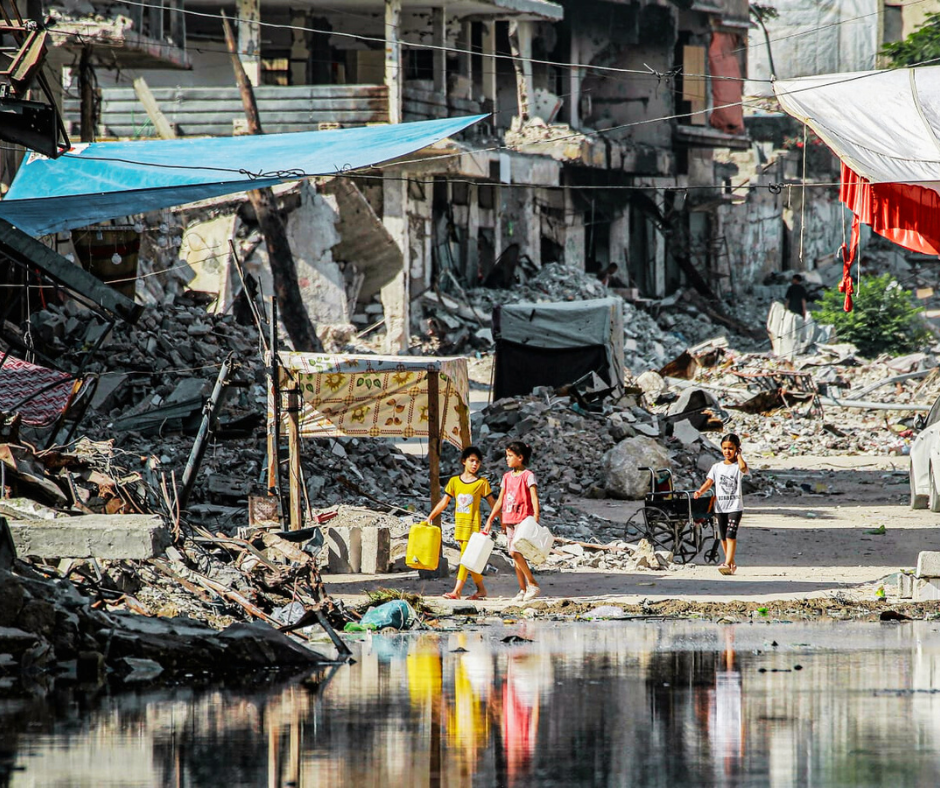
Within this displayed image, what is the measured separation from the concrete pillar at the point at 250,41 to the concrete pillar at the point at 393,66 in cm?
290

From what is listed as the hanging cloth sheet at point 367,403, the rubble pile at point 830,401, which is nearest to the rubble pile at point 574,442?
the hanging cloth sheet at point 367,403

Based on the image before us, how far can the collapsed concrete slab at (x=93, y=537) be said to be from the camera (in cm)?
957

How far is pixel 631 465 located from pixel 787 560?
5490 mm

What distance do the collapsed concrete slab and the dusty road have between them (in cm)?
232

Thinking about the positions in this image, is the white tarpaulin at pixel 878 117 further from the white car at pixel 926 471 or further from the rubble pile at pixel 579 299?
the rubble pile at pixel 579 299

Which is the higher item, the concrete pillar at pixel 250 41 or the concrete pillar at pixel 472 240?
the concrete pillar at pixel 250 41

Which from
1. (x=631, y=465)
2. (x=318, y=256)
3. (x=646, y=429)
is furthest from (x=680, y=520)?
(x=318, y=256)

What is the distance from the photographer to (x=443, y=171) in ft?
112

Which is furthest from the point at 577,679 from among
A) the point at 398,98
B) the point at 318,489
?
the point at 398,98

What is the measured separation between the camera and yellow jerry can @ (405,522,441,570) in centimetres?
1203

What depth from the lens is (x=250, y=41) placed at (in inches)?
1293

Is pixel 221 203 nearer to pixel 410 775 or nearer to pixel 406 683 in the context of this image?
pixel 406 683

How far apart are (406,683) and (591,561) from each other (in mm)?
6538

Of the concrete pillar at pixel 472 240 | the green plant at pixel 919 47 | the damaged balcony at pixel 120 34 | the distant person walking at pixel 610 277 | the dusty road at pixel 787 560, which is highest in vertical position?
the green plant at pixel 919 47
